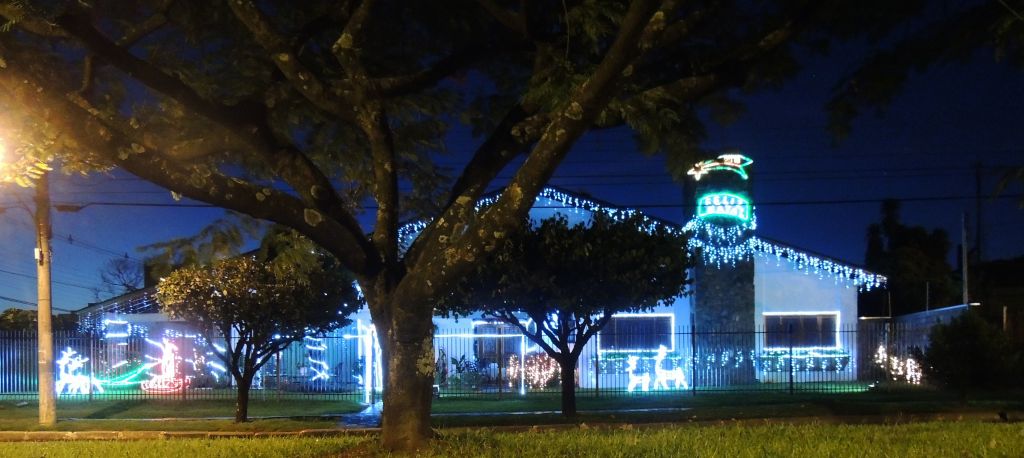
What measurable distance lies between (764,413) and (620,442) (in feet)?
28.4

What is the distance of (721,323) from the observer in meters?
23.9

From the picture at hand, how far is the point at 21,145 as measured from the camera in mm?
8000

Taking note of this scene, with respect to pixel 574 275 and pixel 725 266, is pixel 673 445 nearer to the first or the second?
pixel 574 275

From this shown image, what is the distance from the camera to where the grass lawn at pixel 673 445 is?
24.4ft

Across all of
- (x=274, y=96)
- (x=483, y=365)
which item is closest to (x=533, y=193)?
(x=274, y=96)

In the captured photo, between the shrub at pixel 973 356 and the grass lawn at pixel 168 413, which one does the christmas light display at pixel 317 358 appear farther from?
the shrub at pixel 973 356

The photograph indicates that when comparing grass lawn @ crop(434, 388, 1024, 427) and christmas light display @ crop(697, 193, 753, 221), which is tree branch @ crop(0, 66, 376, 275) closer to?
grass lawn @ crop(434, 388, 1024, 427)

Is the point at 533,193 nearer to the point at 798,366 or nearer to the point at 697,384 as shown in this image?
the point at 697,384

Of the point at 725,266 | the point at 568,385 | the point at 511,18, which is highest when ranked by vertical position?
the point at 511,18

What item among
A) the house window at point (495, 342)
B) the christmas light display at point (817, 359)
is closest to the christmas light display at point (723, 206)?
the christmas light display at point (817, 359)

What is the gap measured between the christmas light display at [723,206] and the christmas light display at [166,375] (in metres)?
13.7

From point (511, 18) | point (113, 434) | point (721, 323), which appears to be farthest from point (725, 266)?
point (511, 18)

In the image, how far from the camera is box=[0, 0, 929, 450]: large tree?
23.5 ft

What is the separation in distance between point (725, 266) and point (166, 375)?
47.9 ft
